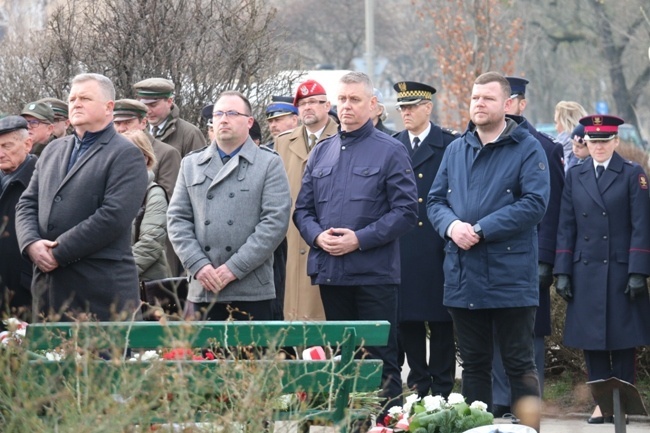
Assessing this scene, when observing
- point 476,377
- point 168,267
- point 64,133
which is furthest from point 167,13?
point 476,377

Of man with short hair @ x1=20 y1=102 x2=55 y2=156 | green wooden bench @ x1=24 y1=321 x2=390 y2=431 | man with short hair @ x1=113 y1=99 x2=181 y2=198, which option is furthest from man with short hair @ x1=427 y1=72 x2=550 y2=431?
man with short hair @ x1=20 y1=102 x2=55 y2=156

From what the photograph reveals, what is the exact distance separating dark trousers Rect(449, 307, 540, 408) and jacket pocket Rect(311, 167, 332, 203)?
103 centimetres

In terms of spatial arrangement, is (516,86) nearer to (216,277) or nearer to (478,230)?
(478,230)

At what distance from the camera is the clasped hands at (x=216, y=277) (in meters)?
7.37

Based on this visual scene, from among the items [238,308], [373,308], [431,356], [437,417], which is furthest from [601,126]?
[437,417]

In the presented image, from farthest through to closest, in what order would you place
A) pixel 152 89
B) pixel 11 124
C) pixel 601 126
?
pixel 152 89
pixel 601 126
pixel 11 124

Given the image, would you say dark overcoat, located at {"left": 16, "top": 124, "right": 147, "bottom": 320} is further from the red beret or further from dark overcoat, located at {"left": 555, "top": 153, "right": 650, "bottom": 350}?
dark overcoat, located at {"left": 555, "top": 153, "right": 650, "bottom": 350}

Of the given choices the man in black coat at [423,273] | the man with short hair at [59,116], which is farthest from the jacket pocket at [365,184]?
the man with short hair at [59,116]

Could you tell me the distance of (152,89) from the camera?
32.9ft

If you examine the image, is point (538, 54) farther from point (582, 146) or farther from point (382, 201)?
point (382, 201)

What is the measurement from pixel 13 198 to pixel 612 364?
428 cm

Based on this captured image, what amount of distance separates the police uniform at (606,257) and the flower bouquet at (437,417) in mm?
2592

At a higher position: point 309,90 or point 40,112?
point 309,90

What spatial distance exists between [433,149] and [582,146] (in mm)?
2893
